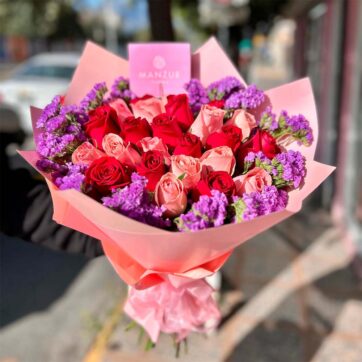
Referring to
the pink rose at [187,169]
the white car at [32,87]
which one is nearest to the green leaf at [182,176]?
the pink rose at [187,169]

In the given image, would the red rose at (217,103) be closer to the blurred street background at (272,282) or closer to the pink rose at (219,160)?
the pink rose at (219,160)

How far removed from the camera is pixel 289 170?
4.68 ft

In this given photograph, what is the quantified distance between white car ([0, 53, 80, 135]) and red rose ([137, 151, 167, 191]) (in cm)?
787

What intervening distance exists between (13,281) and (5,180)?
8.53 ft

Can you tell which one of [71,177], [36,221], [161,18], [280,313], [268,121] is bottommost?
[280,313]

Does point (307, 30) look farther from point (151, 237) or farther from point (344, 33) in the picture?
point (151, 237)

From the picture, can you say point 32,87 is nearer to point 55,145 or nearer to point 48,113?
point 48,113

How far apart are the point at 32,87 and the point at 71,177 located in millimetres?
8782

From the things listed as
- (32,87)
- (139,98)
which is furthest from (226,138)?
(32,87)

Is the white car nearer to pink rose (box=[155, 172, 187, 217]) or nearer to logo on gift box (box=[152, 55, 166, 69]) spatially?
logo on gift box (box=[152, 55, 166, 69])

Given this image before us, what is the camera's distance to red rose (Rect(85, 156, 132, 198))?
1356 millimetres

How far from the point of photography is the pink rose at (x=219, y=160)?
146cm

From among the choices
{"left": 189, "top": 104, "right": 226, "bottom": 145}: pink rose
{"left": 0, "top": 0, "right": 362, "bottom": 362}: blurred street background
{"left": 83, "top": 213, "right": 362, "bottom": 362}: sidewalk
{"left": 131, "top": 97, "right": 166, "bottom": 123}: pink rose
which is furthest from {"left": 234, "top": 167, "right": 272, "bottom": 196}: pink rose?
{"left": 83, "top": 213, "right": 362, "bottom": 362}: sidewalk

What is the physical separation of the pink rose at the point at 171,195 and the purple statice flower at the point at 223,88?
0.48 meters
